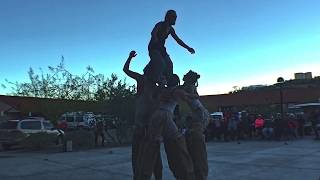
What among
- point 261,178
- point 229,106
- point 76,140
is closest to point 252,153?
point 261,178

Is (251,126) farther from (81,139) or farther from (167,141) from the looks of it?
(167,141)

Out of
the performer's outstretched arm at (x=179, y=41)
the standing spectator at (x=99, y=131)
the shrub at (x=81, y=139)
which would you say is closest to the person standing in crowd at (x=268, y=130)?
the standing spectator at (x=99, y=131)

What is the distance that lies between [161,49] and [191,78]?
2.02ft

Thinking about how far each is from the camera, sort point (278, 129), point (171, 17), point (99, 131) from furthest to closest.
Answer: point (99, 131) < point (278, 129) < point (171, 17)

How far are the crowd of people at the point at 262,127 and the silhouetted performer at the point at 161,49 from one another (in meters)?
17.3

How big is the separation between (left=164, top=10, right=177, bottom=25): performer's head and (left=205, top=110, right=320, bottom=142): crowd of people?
1747 centimetres

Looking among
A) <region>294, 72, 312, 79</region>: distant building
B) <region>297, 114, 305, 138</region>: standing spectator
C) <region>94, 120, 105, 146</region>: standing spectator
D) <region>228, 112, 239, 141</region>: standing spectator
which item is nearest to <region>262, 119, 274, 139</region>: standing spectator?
<region>228, 112, 239, 141</region>: standing spectator

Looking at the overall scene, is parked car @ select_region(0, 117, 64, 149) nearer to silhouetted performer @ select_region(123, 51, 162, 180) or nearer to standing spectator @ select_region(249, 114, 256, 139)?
standing spectator @ select_region(249, 114, 256, 139)

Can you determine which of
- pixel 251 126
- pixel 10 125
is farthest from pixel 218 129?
pixel 10 125

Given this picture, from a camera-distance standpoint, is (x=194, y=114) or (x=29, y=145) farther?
(x=29, y=145)

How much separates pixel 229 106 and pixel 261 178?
1701 inches

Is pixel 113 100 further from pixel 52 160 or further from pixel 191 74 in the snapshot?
pixel 191 74

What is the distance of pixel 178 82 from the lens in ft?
25.7

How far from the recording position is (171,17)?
7.71m
